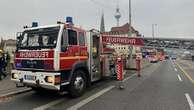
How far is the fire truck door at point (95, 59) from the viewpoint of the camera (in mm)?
10423

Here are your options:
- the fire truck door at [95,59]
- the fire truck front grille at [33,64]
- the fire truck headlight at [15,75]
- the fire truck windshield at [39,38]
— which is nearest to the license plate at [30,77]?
the fire truck front grille at [33,64]

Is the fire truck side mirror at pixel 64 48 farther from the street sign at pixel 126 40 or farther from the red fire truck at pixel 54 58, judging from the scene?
the street sign at pixel 126 40

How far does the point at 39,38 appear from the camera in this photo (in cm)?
852

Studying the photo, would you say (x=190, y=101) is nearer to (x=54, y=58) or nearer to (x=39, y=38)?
(x=54, y=58)

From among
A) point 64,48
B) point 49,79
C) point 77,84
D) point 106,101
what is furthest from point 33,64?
point 106,101

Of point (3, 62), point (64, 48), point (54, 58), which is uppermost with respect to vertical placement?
point (64, 48)

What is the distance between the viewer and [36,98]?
8.72 metres

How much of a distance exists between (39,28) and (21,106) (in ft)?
9.36

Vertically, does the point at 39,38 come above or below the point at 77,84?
above

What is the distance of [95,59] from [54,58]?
344cm

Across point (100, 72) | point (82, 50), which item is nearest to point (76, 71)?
point (82, 50)

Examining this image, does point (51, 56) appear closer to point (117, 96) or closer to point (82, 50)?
point (82, 50)

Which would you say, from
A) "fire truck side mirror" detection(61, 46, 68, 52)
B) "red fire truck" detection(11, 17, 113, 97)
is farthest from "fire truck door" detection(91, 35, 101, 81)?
"fire truck side mirror" detection(61, 46, 68, 52)

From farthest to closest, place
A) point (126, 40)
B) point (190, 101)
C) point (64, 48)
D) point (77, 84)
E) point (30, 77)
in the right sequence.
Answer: point (126, 40) → point (77, 84) → point (190, 101) → point (30, 77) → point (64, 48)
